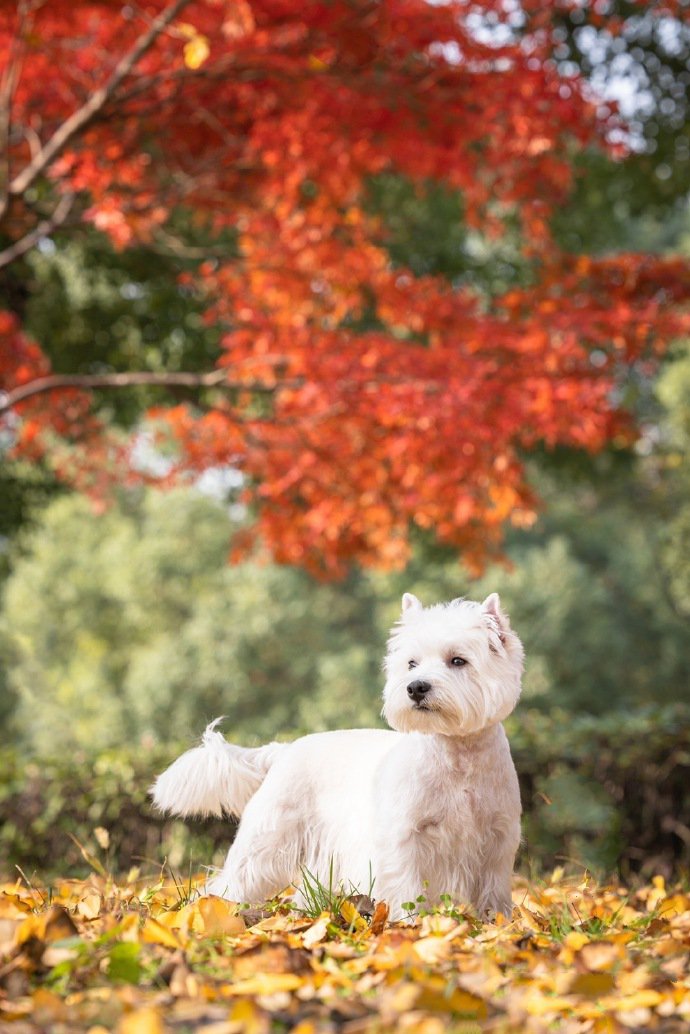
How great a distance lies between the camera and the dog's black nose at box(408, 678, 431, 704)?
3463mm

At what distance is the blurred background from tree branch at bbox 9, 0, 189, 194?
76.2 inches

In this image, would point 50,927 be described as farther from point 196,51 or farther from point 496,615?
point 196,51

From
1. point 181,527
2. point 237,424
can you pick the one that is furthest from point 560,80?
point 181,527

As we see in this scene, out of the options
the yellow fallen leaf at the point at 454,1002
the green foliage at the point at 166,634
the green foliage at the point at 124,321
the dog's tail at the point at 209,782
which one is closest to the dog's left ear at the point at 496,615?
the dog's tail at the point at 209,782

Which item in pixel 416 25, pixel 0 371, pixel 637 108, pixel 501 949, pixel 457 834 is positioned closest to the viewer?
pixel 501 949

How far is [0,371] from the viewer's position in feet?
32.8

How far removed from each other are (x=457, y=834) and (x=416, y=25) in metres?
5.61

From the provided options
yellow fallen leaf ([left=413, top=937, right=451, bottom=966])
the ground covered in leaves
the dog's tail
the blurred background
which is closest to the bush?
the blurred background

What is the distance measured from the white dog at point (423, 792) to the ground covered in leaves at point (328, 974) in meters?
0.22

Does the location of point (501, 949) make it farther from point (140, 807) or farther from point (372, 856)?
point (140, 807)

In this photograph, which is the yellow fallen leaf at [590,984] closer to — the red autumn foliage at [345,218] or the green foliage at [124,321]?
the red autumn foliage at [345,218]

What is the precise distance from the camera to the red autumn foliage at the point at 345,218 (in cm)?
740

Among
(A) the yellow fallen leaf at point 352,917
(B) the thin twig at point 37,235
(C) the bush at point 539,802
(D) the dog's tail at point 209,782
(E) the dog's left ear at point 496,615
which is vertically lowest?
(C) the bush at point 539,802

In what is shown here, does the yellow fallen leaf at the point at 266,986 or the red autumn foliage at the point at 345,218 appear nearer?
the yellow fallen leaf at the point at 266,986
